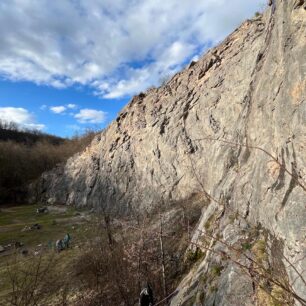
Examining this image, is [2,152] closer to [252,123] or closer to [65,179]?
[65,179]

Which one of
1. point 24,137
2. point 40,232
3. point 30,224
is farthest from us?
point 24,137

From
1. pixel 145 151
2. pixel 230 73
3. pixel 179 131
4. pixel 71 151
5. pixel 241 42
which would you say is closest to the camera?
pixel 230 73

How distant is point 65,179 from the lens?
43312 millimetres

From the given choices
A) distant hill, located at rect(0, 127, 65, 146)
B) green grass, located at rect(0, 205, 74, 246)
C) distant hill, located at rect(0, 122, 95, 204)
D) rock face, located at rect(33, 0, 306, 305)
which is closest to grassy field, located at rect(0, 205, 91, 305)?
green grass, located at rect(0, 205, 74, 246)

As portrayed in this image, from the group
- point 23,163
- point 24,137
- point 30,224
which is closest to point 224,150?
point 30,224

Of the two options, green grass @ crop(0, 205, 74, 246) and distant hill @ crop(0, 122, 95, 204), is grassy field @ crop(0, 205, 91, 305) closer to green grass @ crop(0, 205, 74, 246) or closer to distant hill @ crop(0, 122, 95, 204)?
green grass @ crop(0, 205, 74, 246)

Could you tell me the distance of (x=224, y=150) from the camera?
45.9 feet

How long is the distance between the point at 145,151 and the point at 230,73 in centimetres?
1073

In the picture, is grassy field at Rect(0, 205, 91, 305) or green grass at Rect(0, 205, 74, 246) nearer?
grassy field at Rect(0, 205, 91, 305)

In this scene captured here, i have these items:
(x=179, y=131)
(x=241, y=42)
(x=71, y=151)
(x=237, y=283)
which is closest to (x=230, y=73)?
(x=241, y=42)

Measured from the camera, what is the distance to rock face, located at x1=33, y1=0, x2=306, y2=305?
5848 mm

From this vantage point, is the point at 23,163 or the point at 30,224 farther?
the point at 23,163

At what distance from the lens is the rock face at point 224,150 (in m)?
5.85

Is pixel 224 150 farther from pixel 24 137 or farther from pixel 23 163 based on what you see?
pixel 24 137
